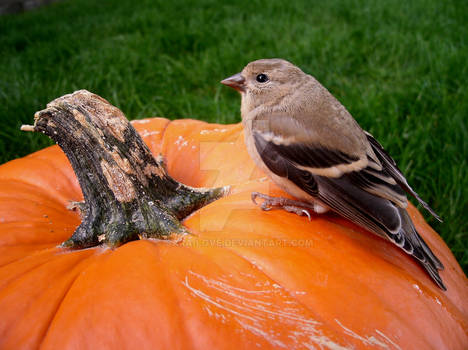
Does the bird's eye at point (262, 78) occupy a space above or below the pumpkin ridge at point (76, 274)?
above

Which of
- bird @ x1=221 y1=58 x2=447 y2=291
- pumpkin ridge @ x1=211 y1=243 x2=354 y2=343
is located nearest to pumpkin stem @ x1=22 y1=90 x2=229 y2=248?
pumpkin ridge @ x1=211 y1=243 x2=354 y2=343

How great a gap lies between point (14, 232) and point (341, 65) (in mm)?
3564

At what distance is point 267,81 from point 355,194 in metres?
0.74

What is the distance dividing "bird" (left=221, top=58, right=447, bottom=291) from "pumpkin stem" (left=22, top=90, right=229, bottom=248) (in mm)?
405

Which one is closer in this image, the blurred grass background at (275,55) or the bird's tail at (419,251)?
the bird's tail at (419,251)

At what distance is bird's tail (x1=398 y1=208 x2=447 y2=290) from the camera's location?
132 cm

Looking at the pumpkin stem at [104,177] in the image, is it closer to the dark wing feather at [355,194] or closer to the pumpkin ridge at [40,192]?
the pumpkin ridge at [40,192]

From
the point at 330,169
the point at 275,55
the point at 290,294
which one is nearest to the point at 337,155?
the point at 330,169

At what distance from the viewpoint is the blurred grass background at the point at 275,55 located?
274 cm

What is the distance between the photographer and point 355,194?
139cm

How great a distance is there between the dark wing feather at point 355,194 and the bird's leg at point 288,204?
0.22 feet

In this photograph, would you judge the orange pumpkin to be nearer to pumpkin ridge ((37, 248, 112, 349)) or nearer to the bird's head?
pumpkin ridge ((37, 248, 112, 349))

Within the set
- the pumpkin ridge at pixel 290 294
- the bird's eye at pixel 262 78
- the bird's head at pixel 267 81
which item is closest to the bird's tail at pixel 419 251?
the pumpkin ridge at pixel 290 294

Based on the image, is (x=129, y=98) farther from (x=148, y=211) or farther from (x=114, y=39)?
(x=148, y=211)
